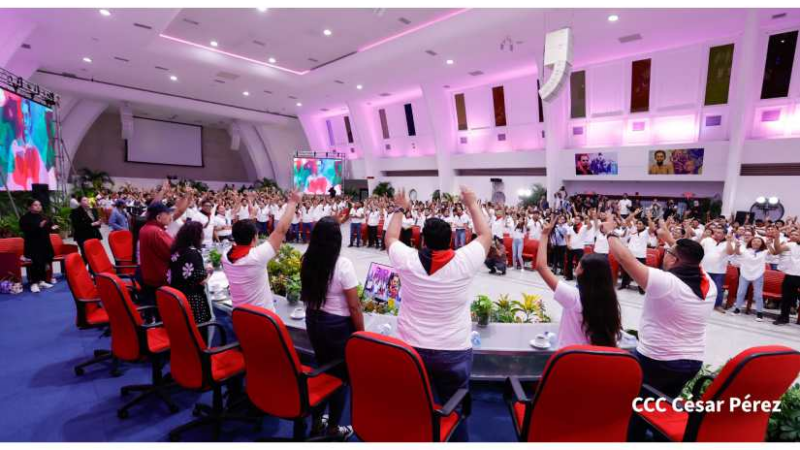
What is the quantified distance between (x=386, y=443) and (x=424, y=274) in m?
0.83

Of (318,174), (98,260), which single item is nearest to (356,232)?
(98,260)

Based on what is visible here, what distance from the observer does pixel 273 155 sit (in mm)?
25891

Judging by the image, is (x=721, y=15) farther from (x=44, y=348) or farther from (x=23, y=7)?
(x=23, y=7)

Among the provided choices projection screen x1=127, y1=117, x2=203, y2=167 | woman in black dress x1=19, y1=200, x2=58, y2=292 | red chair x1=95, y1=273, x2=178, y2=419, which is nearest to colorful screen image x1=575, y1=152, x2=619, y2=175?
red chair x1=95, y1=273, x2=178, y2=419

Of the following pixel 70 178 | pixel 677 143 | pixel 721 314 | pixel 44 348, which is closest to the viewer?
pixel 44 348

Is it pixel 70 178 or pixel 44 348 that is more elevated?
pixel 70 178

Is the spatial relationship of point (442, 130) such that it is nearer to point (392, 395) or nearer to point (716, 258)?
point (716, 258)

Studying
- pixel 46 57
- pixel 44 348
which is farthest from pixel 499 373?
pixel 46 57

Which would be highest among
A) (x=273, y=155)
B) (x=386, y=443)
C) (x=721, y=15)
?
(x=721, y=15)

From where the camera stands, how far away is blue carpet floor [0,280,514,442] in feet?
8.57

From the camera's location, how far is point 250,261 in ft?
8.32

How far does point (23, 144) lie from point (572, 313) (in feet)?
35.0

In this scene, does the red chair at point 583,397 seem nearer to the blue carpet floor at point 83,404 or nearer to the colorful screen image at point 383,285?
the blue carpet floor at point 83,404

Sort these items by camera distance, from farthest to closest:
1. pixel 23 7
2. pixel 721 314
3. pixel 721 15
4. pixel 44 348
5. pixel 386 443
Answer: pixel 721 15
pixel 23 7
pixel 721 314
pixel 44 348
pixel 386 443
